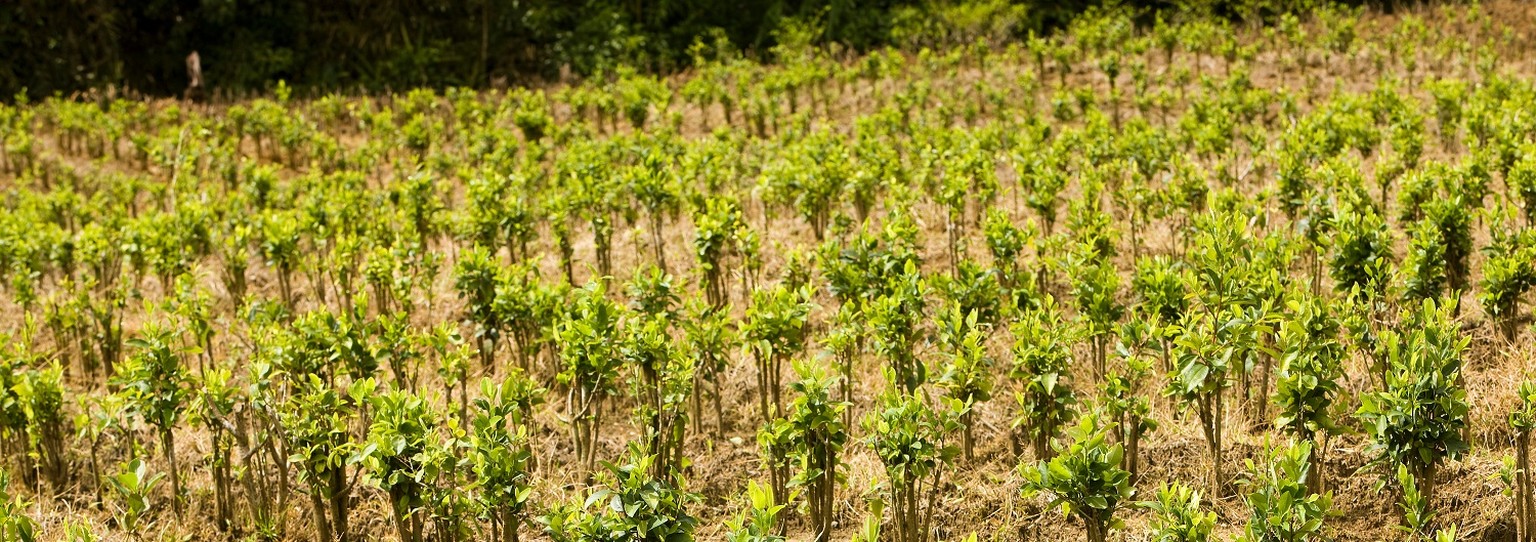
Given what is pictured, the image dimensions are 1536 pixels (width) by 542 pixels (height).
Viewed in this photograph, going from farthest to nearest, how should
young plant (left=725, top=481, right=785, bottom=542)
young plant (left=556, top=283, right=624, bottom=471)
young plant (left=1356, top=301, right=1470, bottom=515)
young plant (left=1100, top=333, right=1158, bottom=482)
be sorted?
young plant (left=556, top=283, right=624, bottom=471) → young plant (left=1100, top=333, right=1158, bottom=482) → young plant (left=1356, top=301, right=1470, bottom=515) → young plant (left=725, top=481, right=785, bottom=542)

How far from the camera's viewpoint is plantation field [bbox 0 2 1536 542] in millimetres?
3539

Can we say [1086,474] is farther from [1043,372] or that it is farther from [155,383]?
[155,383]

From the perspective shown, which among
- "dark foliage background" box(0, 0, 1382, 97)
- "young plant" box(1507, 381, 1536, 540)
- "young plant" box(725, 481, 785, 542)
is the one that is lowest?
"young plant" box(1507, 381, 1536, 540)

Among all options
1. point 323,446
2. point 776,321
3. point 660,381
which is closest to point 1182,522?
point 776,321

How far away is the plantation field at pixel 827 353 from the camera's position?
3539mm

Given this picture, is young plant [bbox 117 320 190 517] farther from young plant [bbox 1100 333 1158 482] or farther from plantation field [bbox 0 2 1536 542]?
young plant [bbox 1100 333 1158 482]

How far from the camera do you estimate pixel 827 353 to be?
418cm

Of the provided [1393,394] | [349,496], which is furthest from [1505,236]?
[349,496]

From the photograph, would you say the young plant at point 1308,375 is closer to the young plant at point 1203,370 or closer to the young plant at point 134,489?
the young plant at point 1203,370

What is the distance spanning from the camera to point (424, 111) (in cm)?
1273

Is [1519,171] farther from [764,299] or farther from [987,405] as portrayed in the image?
[764,299]

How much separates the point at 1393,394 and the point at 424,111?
1089 cm

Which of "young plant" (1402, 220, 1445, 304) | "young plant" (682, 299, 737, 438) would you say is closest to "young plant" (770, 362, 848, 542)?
"young plant" (682, 299, 737, 438)

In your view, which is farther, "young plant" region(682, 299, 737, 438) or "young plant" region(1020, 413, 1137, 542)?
"young plant" region(682, 299, 737, 438)
